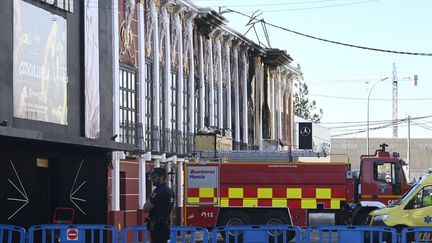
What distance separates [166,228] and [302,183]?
40.0 ft

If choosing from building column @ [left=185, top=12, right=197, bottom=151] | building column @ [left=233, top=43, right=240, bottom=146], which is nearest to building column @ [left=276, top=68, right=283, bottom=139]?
building column @ [left=233, top=43, right=240, bottom=146]

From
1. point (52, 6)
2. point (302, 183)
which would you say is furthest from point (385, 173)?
point (52, 6)

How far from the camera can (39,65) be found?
18.6 meters

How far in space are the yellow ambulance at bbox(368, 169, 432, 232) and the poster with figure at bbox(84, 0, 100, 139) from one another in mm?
7825

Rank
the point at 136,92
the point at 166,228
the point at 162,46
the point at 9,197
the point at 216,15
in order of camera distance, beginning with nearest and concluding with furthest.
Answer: the point at 166,228, the point at 9,197, the point at 136,92, the point at 162,46, the point at 216,15

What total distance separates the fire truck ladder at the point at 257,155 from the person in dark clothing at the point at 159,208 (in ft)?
41.9

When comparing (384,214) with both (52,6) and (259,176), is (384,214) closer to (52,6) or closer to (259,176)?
(259,176)

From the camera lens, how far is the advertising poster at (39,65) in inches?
698

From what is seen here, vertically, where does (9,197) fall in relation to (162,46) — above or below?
below

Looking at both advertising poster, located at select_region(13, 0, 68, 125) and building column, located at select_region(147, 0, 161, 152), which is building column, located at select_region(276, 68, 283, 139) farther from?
advertising poster, located at select_region(13, 0, 68, 125)

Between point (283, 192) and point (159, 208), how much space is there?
40.1ft

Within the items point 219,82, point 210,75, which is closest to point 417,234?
point 210,75

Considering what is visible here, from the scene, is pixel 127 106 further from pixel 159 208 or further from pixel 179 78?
pixel 159 208

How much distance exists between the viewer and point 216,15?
35406 millimetres
